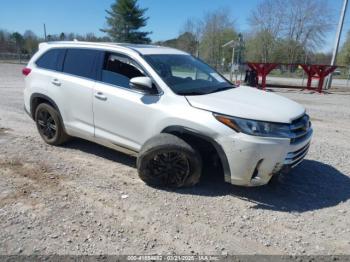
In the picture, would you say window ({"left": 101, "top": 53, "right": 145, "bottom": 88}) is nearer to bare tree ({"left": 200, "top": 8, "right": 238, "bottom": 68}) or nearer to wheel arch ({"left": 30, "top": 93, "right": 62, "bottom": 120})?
wheel arch ({"left": 30, "top": 93, "right": 62, "bottom": 120})

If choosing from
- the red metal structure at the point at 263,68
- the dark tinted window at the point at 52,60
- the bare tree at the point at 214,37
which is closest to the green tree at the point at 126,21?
the bare tree at the point at 214,37

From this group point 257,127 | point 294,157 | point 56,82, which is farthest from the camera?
point 56,82

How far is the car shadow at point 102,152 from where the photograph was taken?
4902 mm

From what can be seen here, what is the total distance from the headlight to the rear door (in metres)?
2.10

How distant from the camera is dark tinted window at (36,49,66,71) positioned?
508 cm

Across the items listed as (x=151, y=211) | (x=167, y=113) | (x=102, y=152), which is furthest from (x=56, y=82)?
(x=151, y=211)

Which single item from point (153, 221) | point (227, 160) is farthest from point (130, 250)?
point (227, 160)

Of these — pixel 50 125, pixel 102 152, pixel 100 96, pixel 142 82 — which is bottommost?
pixel 102 152

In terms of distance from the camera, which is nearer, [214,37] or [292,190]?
[292,190]

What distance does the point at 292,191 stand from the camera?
405 centimetres

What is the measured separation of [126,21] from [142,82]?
4642 cm

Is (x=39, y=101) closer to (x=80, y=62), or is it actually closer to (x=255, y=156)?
(x=80, y=62)

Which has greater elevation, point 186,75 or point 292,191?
point 186,75

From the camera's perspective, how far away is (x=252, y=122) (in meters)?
3.40
